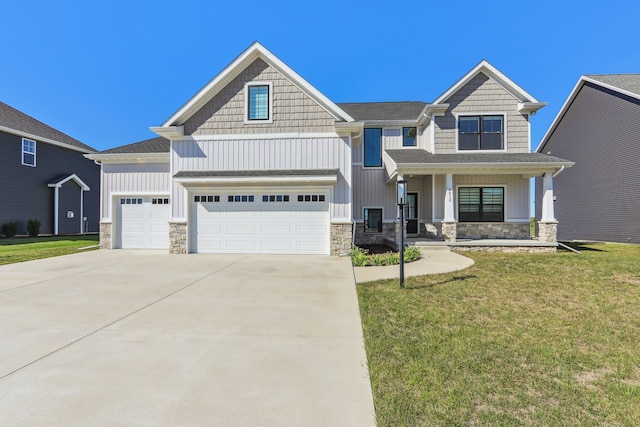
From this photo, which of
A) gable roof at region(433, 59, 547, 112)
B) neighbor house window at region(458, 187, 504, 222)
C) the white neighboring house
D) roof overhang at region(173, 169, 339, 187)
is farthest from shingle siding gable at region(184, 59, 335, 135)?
neighbor house window at region(458, 187, 504, 222)

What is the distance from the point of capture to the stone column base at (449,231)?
12445 mm

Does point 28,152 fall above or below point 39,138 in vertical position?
below

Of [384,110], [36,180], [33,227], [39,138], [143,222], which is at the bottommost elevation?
[33,227]

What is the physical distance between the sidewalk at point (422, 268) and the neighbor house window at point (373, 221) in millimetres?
5148

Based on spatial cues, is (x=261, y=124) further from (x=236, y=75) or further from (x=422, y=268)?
(x=422, y=268)

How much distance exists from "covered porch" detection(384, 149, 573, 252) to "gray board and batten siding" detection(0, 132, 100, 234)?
23636mm

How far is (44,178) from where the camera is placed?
69.1 feet

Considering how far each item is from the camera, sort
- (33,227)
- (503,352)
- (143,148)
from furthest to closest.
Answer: (33,227)
(143,148)
(503,352)

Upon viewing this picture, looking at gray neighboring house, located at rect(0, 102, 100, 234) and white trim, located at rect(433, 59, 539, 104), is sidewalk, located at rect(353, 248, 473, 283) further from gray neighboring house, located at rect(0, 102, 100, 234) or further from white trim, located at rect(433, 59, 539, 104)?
gray neighboring house, located at rect(0, 102, 100, 234)

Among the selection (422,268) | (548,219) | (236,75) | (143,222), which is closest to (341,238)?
(422,268)

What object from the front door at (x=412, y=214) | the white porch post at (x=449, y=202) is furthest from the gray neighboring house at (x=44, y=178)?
the white porch post at (x=449, y=202)

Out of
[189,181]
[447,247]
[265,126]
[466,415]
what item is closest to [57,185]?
Result: [189,181]

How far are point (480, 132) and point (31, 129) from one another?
2874cm

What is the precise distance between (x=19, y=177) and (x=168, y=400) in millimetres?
25291
